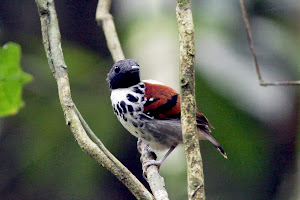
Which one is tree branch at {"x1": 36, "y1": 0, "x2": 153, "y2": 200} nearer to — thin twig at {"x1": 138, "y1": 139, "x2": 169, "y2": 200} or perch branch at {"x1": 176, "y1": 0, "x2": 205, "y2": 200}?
thin twig at {"x1": 138, "y1": 139, "x2": 169, "y2": 200}

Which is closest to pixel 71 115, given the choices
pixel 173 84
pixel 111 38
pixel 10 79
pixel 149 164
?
pixel 10 79

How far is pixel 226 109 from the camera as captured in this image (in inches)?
213

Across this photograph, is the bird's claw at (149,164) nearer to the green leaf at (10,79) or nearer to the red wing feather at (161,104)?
the red wing feather at (161,104)

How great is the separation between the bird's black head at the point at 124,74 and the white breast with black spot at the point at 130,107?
0.30ft

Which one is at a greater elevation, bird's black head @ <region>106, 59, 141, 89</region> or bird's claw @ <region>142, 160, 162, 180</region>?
bird's black head @ <region>106, 59, 141, 89</region>

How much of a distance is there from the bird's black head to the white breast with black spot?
9cm

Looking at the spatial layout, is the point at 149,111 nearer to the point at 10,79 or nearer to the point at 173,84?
the point at 173,84

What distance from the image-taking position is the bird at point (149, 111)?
3898 mm

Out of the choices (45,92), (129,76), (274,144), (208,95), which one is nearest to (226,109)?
(208,95)

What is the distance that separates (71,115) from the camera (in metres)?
2.80

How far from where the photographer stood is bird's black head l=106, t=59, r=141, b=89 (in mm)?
3953

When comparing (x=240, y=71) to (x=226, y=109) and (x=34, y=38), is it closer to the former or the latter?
(x=226, y=109)

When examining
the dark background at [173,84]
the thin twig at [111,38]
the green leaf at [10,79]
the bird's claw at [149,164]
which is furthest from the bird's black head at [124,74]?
the green leaf at [10,79]

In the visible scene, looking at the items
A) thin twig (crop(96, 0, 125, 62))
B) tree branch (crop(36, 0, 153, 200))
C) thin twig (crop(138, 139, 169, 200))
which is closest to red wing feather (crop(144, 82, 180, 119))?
thin twig (crop(138, 139, 169, 200))
